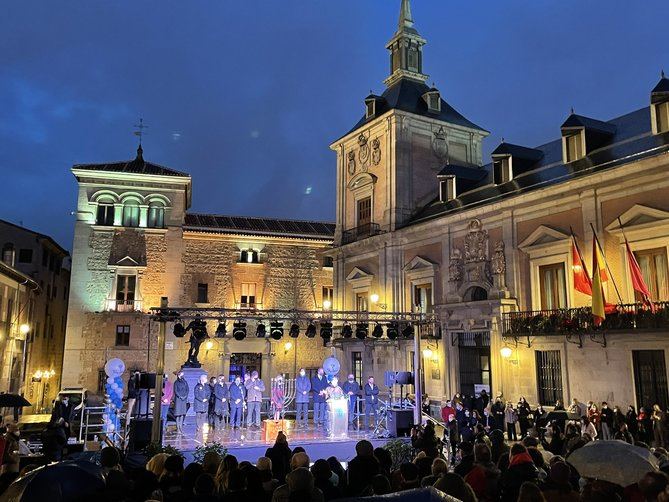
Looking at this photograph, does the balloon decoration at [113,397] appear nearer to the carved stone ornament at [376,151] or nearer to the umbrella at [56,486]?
the umbrella at [56,486]

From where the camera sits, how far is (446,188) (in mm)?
28156

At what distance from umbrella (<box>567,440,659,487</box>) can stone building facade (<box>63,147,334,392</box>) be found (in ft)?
91.3

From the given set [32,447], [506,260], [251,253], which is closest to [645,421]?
[506,260]

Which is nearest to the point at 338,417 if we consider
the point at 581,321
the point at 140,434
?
the point at 140,434

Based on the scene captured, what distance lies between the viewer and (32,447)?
15.4 metres

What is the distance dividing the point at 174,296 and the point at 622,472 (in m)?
31.0

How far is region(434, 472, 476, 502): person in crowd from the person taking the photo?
4.50 m

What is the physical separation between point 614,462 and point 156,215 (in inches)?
1266

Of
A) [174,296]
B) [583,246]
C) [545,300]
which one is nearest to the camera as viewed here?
[583,246]

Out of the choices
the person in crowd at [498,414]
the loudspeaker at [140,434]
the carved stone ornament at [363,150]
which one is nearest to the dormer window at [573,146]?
the person in crowd at [498,414]

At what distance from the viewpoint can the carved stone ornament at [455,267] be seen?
24425 mm

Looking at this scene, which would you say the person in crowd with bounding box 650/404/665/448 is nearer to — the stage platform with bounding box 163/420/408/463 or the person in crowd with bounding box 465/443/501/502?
the stage platform with bounding box 163/420/408/463

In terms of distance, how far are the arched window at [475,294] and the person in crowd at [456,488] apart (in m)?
19.5

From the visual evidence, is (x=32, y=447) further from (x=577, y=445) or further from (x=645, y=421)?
(x=645, y=421)
